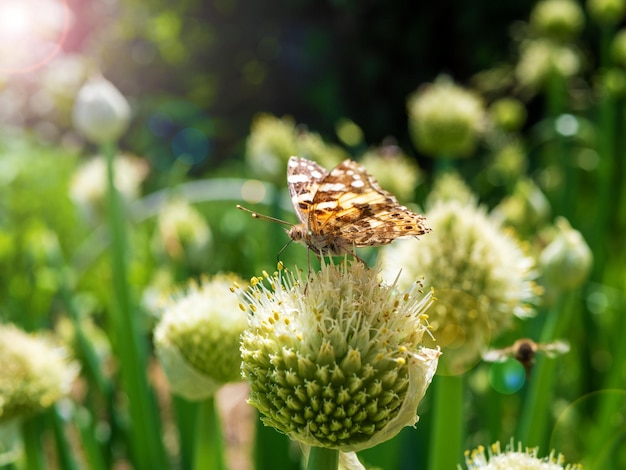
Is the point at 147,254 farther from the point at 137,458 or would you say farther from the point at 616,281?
the point at 616,281

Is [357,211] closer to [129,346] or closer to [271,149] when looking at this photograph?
[129,346]

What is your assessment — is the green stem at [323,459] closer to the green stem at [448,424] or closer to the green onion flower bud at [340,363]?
the green onion flower bud at [340,363]

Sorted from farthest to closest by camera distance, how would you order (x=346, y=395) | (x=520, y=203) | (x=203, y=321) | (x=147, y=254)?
(x=147, y=254) → (x=520, y=203) → (x=203, y=321) → (x=346, y=395)

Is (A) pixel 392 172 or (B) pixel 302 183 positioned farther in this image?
(A) pixel 392 172

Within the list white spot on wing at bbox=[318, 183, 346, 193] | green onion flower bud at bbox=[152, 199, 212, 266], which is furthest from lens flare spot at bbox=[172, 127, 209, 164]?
white spot on wing at bbox=[318, 183, 346, 193]

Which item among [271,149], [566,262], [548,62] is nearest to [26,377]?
[566,262]

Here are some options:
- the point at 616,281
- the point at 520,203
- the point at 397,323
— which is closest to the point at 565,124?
the point at 616,281
